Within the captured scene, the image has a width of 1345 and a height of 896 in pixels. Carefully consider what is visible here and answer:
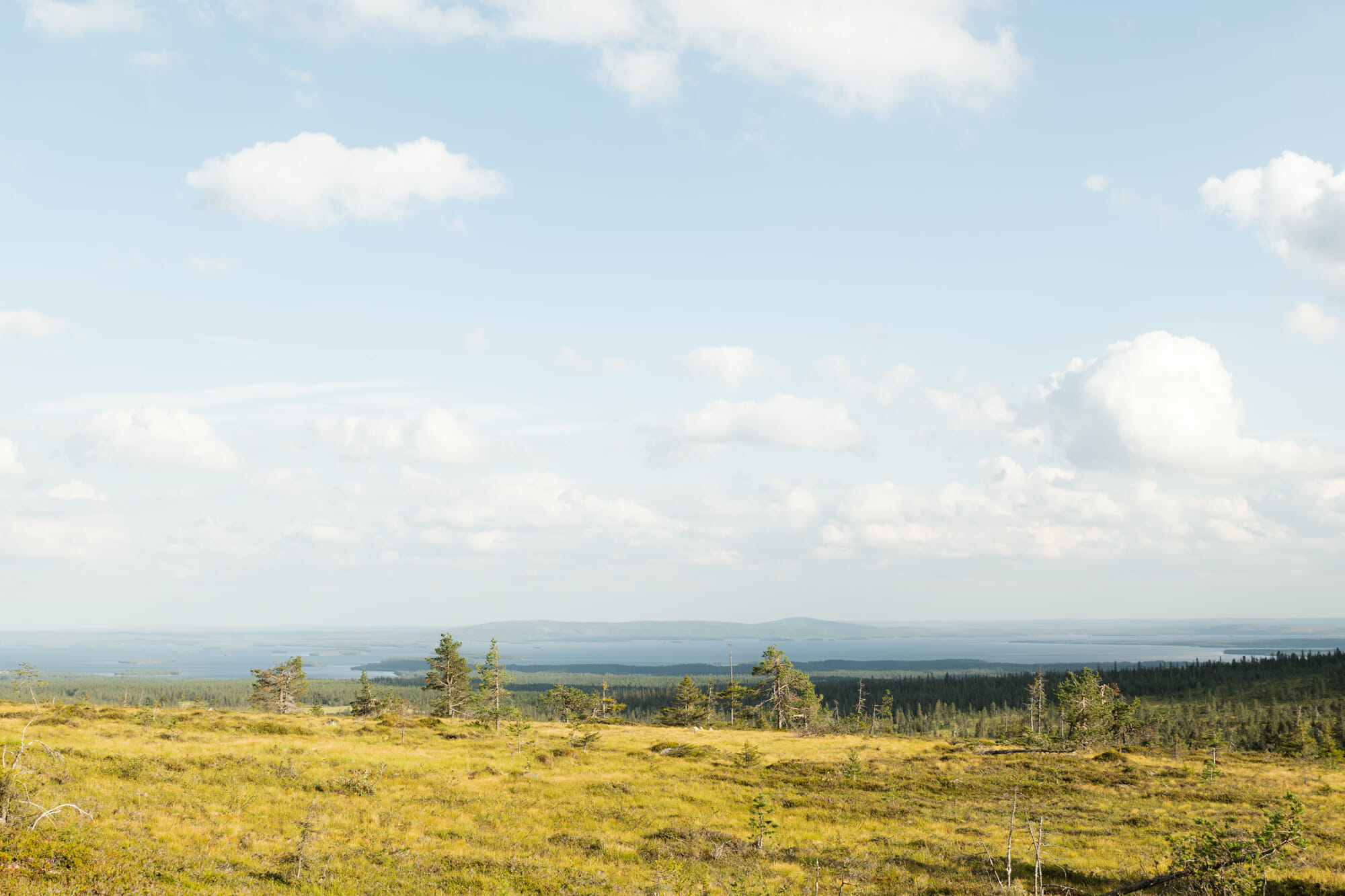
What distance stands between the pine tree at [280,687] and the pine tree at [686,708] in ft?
155

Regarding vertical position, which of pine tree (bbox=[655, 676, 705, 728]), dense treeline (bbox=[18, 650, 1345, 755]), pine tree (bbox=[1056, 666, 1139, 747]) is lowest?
dense treeline (bbox=[18, 650, 1345, 755])

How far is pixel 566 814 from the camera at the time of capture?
31.8m

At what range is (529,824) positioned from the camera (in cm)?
2923

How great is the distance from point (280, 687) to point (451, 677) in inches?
909

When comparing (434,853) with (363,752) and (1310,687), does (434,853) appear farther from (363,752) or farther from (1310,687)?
(1310,687)

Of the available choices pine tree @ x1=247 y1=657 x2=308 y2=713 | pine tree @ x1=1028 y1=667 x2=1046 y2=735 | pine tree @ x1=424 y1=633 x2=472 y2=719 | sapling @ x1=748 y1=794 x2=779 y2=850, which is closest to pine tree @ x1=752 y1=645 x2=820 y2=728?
pine tree @ x1=1028 y1=667 x2=1046 y2=735

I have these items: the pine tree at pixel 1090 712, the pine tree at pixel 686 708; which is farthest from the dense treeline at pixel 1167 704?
the pine tree at pixel 1090 712

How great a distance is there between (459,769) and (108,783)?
693 inches

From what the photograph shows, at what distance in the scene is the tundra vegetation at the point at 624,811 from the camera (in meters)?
19.0

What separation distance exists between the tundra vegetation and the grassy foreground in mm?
166

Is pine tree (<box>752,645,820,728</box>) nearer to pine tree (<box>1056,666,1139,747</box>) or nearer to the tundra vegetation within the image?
the tundra vegetation

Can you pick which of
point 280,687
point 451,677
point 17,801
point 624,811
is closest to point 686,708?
point 451,677

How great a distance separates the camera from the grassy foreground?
66.2 ft

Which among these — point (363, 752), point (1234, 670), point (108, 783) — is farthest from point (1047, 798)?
point (1234, 670)
